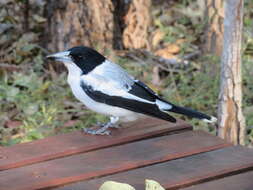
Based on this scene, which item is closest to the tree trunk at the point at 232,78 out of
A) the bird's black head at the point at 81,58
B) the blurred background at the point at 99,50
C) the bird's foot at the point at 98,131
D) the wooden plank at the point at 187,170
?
the blurred background at the point at 99,50

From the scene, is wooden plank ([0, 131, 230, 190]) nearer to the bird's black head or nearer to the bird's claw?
the bird's claw

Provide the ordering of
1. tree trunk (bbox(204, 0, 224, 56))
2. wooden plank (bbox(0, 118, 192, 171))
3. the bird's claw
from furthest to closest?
tree trunk (bbox(204, 0, 224, 56)) < the bird's claw < wooden plank (bbox(0, 118, 192, 171))

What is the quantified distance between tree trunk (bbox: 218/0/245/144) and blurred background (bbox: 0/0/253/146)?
0.62 m

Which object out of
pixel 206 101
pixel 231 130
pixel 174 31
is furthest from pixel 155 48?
pixel 231 130

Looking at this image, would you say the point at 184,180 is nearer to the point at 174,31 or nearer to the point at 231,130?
the point at 231,130

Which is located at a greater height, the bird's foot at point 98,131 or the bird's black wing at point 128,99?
the bird's black wing at point 128,99

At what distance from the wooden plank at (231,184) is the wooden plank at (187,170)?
1.6 inches

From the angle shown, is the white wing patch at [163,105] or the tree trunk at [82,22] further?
the tree trunk at [82,22]

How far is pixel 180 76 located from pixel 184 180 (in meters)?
3.13

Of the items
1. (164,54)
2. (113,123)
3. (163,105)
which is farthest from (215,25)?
(113,123)

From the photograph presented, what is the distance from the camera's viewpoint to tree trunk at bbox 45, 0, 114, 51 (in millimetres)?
5578

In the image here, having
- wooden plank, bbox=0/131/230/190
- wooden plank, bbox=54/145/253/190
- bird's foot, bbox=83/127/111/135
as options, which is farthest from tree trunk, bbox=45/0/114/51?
wooden plank, bbox=54/145/253/190

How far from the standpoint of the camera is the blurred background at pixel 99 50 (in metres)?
4.90

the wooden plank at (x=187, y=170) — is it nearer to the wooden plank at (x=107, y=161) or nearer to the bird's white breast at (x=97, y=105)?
the wooden plank at (x=107, y=161)
